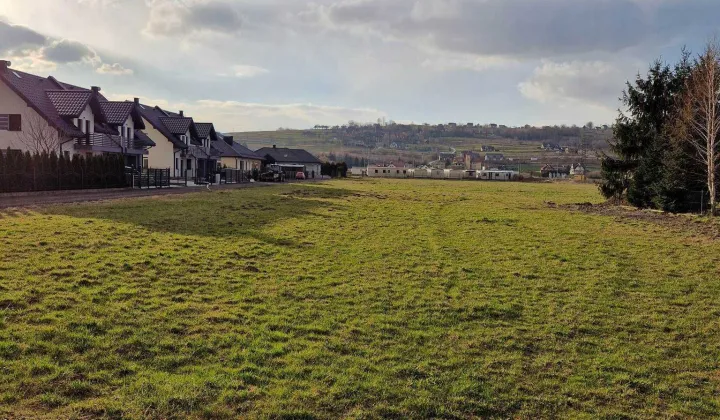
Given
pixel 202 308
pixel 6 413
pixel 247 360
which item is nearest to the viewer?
pixel 6 413

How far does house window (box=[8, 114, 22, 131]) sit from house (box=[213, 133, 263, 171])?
33.6 meters

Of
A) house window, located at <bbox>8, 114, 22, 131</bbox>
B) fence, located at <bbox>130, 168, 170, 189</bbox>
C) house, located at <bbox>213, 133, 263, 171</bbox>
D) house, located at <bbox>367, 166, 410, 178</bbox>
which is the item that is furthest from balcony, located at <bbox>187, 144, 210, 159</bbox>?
house, located at <bbox>367, 166, 410, 178</bbox>

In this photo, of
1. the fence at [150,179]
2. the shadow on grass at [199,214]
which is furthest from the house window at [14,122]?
the shadow on grass at [199,214]

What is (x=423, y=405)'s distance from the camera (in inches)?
221

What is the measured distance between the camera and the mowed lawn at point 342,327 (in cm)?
565

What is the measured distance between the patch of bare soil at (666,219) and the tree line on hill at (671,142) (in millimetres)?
1303

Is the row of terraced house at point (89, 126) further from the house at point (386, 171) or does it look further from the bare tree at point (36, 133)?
the house at point (386, 171)

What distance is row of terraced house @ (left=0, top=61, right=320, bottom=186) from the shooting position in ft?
115

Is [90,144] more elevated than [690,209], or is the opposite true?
[90,144]

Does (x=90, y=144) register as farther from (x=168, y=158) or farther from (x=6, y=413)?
(x=6, y=413)

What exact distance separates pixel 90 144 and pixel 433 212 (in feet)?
88.7

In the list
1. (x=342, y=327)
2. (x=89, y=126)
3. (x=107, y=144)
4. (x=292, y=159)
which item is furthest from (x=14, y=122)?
(x=292, y=159)

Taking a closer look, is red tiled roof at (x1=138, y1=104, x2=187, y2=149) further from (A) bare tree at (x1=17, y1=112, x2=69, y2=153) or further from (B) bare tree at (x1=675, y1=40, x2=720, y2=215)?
(B) bare tree at (x1=675, y1=40, x2=720, y2=215)

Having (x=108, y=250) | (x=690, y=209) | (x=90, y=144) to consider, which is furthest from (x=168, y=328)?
(x=90, y=144)
